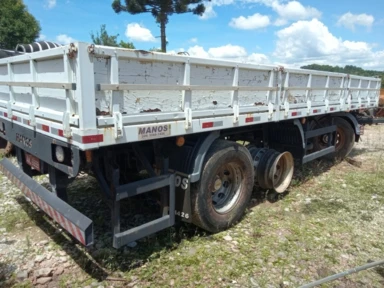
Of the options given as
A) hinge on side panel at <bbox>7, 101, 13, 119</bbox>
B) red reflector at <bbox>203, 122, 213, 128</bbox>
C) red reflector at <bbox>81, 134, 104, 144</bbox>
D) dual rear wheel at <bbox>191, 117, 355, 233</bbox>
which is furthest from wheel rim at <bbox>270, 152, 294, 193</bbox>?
hinge on side panel at <bbox>7, 101, 13, 119</bbox>

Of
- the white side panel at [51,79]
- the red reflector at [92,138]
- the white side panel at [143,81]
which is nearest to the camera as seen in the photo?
the red reflector at [92,138]

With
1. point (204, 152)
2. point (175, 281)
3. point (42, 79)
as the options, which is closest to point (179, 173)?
point (204, 152)

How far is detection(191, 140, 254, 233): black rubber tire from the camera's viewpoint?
3.29 meters

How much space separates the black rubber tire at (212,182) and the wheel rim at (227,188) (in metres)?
0.03

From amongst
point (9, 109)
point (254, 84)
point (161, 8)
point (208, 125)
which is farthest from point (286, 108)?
point (161, 8)

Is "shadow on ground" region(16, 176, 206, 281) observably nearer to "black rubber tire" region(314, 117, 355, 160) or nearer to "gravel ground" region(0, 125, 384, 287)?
"gravel ground" region(0, 125, 384, 287)

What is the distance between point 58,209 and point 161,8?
1634 centimetres

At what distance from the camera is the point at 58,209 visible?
2773 millimetres

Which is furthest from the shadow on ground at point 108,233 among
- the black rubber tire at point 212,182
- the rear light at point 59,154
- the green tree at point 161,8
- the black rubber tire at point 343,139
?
the green tree at point 161,8

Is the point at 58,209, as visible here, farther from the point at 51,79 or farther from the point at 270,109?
the point at 270,109

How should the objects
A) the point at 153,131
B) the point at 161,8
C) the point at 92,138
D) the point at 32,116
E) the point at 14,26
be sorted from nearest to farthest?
the point at 92,138 < the point at 153,131 < the point at 32,116 < the point at 161,8 < the point at 14,26

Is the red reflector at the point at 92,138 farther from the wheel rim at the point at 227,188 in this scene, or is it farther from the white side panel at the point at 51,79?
the wheel rim at the point at 227,188

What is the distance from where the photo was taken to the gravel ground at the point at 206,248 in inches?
113

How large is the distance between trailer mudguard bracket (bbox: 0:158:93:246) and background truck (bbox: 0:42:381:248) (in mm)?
11
